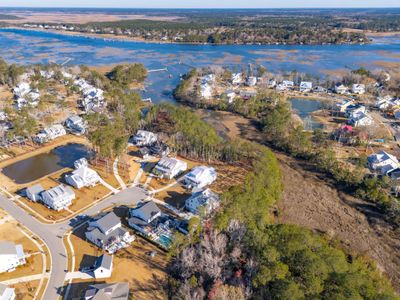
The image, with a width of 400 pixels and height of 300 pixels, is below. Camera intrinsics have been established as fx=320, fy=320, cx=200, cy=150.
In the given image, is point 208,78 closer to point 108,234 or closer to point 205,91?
point 205,91

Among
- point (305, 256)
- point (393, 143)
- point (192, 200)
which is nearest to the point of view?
point (305, 256)

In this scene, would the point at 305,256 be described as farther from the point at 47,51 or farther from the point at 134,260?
the point at 47,51

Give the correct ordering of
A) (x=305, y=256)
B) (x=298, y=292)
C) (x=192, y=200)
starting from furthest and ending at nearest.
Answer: (x=192, y=200), (x=305, y=256), (x=298, y=292)

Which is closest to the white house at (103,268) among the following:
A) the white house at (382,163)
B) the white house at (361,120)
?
the white house at (382,163)

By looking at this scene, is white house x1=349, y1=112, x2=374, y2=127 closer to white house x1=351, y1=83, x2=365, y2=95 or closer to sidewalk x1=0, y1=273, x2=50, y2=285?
white house x1=351, y1=83, x2=365, y2=95

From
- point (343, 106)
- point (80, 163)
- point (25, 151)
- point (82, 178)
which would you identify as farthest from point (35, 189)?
point (343, 106)

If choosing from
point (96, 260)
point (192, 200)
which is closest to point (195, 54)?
point (192, 200)
